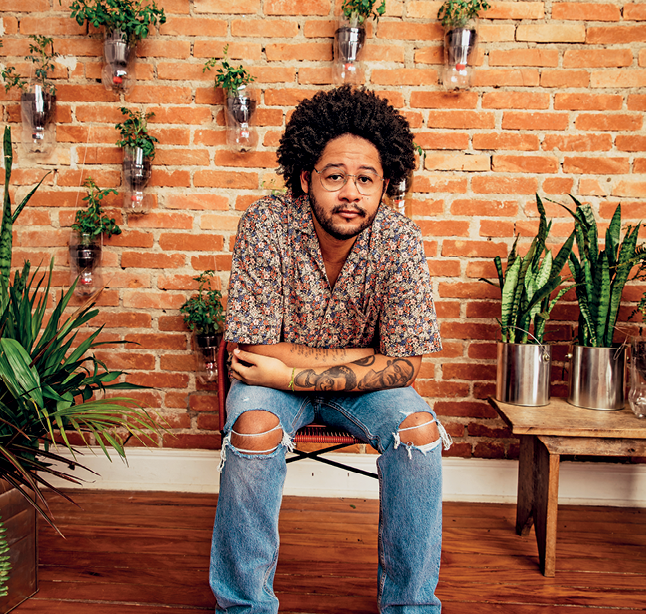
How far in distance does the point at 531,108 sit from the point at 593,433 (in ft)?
4.38

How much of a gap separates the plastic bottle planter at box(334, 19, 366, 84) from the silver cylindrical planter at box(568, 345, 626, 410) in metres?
1.39

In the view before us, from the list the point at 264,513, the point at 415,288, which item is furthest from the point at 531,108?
the point at 264,513

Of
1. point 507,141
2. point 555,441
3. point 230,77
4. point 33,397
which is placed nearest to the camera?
point 33,397

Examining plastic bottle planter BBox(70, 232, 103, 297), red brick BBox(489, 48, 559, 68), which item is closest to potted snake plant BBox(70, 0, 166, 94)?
plastic bottle planter BBox(70, 232, 103, 297)

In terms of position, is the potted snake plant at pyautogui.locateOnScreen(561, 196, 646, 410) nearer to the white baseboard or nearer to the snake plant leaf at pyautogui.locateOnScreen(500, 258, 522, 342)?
the snake plant leaf at pyautogui.locateOnScreen(500, 258, 522, 342)

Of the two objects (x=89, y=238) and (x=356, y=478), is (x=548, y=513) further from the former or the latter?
(x=89, y=238)

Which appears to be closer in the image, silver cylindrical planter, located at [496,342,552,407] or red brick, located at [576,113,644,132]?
silver cylindrical planter, located at [496,342,552,407]

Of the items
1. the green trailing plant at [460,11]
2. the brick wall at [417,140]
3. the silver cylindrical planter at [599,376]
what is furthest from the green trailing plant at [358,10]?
the silver cylindrical planter at [599,376]

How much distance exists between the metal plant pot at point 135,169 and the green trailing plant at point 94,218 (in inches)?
4.9

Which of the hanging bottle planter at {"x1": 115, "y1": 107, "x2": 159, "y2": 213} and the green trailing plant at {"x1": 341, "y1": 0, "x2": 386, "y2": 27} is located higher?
the green trailing plant at {"x1": 341, "y1": 0, "x2": 386, "y2": 27}

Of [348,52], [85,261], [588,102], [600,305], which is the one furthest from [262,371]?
[588,102]

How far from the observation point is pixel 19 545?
1377 mm

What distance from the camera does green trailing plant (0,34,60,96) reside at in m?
2.02

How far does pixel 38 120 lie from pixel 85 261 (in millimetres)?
627
